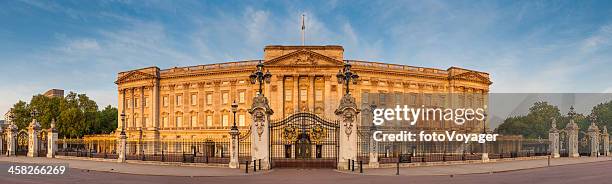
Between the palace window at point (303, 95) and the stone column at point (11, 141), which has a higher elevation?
the palace window at point (303, 95)

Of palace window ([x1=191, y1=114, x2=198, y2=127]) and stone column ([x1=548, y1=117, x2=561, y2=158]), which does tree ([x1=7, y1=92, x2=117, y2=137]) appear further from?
stone column ([x1=548, y1=117, x2=561, y2=158])

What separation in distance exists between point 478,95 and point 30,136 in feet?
206

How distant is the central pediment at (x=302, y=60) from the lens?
208 feet

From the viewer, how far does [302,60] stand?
6400cm

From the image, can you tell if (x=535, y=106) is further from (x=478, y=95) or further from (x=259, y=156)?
(x=259, y=156)

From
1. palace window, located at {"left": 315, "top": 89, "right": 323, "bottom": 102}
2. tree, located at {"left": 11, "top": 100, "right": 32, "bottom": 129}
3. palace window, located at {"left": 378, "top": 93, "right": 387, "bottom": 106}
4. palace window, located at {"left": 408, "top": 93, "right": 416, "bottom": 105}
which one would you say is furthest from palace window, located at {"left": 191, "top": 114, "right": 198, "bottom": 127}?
tree, located at {"left": 11, "top": 100, "right": 32, "bottom": 129}

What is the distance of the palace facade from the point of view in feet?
210

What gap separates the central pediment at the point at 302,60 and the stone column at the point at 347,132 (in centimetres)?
3525

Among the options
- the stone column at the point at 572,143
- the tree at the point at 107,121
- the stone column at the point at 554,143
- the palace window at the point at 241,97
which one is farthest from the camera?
the tree at the point at 107,121

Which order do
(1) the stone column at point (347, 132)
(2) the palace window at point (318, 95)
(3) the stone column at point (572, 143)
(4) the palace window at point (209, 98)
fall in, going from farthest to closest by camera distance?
(4) the palace window at point (209, 98)
(2) the palace window at point (318, 95)
(3) the stone column at point (572, 143)
(1) the stone column at point (347, 132)

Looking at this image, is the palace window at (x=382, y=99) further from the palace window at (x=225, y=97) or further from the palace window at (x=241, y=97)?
the palace window at (x=225, y=97)

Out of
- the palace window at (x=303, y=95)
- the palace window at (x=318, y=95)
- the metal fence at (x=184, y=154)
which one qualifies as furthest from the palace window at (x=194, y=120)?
the palace window at (x=318, y=95)

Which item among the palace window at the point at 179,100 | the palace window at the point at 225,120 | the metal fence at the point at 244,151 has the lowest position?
the metal fence at the point at 244,151

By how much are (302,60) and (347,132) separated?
36.3 metres
